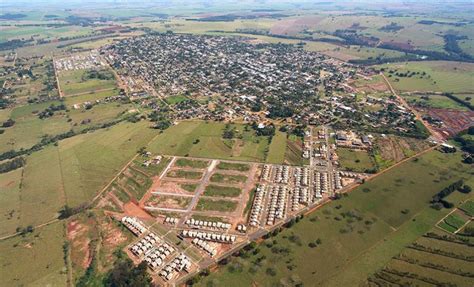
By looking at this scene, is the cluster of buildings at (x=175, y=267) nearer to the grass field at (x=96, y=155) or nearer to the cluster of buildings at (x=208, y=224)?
the cluster of buildings at (x=208, y=224)

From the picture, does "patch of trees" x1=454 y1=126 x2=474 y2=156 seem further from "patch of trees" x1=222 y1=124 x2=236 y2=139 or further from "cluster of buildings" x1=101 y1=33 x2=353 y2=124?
"patch of trees" x1=222 y1=124 x2=236 y2=139

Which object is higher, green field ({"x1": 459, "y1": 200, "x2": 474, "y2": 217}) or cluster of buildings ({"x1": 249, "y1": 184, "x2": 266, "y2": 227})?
green field ({"x1": 459, "y1": 200, "x2": 474, "y2": 217})

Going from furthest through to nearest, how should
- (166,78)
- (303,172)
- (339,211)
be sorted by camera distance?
(166,78)
(303,172)
(339,211)

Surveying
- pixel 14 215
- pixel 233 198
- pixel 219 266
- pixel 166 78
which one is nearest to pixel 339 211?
pixel 233 198

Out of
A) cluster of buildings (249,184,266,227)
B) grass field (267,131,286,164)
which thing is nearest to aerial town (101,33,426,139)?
grass field (267,131,286,164)

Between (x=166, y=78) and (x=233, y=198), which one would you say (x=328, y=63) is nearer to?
(x=166, y=78)

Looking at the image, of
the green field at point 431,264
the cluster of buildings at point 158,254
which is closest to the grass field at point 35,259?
the cluster of buildings at point 158,254
